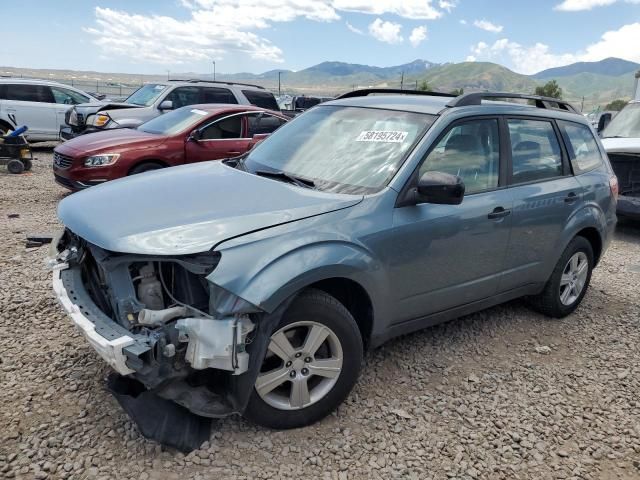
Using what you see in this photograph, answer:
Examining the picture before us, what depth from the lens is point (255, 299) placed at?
8.07 feet

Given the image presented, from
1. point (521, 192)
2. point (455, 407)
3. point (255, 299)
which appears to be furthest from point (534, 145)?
point (255, 299)

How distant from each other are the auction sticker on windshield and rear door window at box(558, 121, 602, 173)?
178cm

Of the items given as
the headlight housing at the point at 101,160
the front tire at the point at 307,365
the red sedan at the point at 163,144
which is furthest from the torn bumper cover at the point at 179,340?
the headlight housing at the point at 101,160

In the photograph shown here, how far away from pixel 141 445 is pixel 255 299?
3.40ft

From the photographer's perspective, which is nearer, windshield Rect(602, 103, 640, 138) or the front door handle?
the front door handle

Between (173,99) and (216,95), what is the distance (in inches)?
37.4

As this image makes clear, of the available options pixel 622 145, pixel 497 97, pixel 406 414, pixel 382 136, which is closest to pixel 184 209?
pixel 382 136

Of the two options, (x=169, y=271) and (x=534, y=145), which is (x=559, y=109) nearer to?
(x=534, y=145)

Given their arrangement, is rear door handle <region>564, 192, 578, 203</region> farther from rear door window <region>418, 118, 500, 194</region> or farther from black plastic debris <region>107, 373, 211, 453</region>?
black plastic debris <region>107, 373, 211, 453</region>

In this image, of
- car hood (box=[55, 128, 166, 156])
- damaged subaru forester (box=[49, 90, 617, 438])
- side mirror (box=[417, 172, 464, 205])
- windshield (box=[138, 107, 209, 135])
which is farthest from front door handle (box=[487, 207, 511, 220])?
windshield (box=[138, 107, 209, 135])

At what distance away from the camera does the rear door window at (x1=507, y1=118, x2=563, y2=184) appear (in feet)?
12.9

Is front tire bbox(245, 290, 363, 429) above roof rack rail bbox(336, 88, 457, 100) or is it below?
below

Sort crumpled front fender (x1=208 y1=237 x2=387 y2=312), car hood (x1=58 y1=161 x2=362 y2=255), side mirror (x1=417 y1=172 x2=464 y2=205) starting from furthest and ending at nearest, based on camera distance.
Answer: side mirror (x1=417 y1=172 x2=464 y2=205) → car hood (x1=58 y1=161 x2=362 y2=255) → crumpled front fender (x1=208 y1=237 x2=387 y2=312)

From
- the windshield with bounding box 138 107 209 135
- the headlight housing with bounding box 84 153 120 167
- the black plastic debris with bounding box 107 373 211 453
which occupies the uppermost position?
the windshield with bounding box 138 107 209 135
